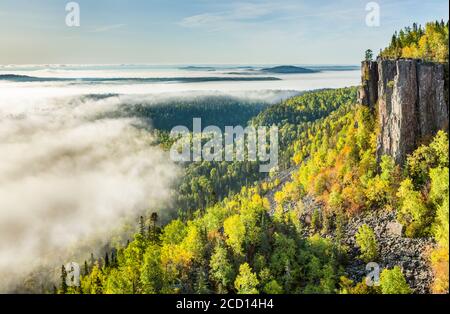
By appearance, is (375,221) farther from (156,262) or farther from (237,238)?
(156,262)

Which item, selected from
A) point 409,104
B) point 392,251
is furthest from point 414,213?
point 409,104

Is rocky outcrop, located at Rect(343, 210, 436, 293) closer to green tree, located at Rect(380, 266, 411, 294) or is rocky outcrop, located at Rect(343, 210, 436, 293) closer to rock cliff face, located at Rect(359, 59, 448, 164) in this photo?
green tree, located at Rect(380, 266, 411, 294)

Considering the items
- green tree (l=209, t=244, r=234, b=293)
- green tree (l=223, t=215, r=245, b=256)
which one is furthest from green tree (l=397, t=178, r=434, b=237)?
green tree (l=209, t=244, r=234, b=293)
